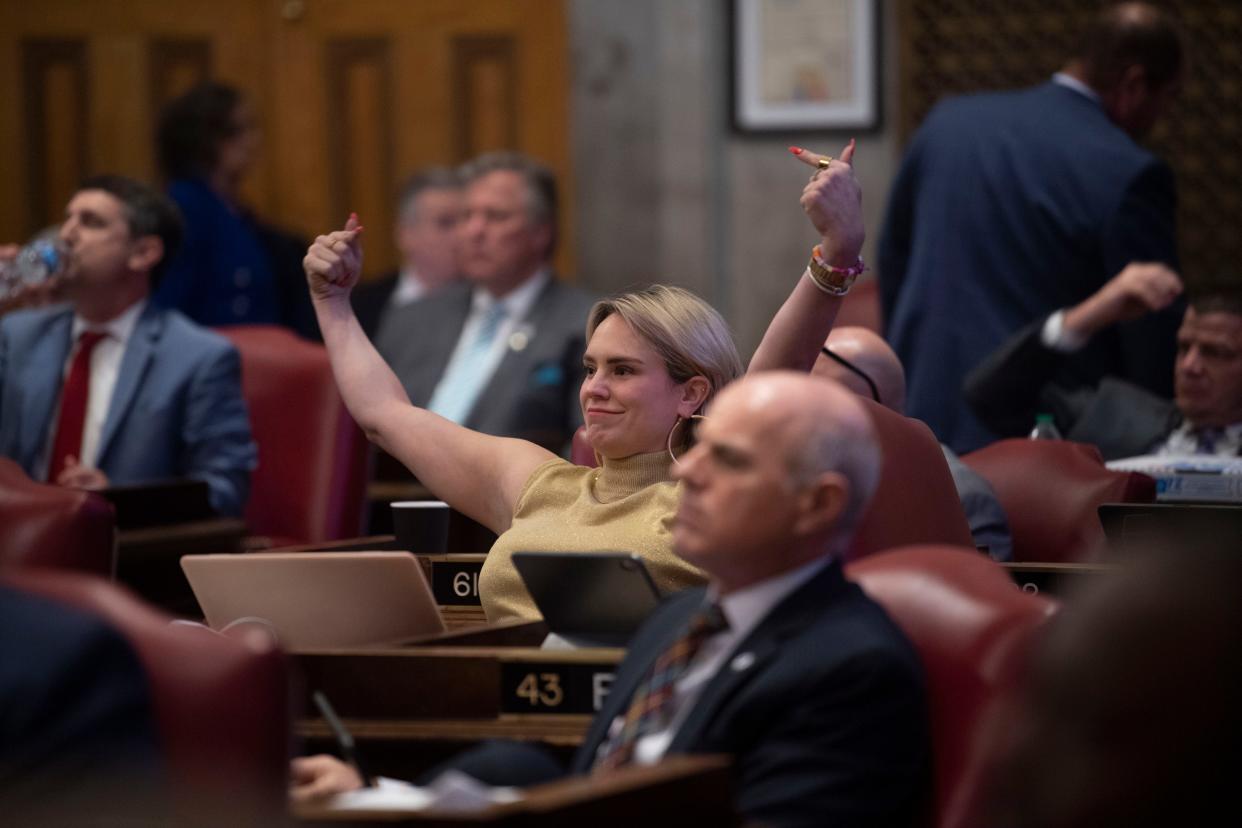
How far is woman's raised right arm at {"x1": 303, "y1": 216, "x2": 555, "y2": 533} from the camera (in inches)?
105

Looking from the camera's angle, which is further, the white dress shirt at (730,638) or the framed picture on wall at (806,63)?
the framed picture on wall at (806,63)

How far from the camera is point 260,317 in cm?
536

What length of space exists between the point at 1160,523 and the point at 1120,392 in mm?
1247

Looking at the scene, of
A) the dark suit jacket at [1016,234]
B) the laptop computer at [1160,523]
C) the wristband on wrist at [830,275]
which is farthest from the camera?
the dark suit jacket at [1016,234]

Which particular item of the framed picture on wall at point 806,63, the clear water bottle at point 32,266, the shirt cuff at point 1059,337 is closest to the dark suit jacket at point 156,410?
the clear water bottle at point 32,266

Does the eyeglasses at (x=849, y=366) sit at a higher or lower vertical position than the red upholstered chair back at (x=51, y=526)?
higher

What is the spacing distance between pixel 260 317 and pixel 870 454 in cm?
385

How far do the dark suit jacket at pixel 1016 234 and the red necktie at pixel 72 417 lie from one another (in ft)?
5.97

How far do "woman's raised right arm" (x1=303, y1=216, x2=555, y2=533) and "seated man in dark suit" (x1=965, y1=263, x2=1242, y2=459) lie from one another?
1281mm

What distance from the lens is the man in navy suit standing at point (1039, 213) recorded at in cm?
375

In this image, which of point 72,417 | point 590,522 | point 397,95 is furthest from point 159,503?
point 397,95

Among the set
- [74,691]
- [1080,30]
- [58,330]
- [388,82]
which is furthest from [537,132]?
[74,691]

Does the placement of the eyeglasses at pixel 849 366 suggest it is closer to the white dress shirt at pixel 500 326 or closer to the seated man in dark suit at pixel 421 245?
the white dress shirt at pixel 500 326

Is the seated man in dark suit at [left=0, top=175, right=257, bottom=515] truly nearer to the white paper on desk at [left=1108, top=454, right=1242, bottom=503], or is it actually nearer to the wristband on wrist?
the wristband on wrist
